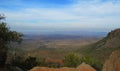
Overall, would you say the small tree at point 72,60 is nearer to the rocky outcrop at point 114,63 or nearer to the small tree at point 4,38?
the small tree at point 4,38

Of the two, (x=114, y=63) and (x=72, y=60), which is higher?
(x=114, y=63)

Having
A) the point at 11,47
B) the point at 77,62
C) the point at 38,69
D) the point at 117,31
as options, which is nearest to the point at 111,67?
the point at 38,69

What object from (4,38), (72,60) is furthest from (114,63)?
(72,60)

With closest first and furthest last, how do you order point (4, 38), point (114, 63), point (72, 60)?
point (114, 63), point (4, 38), point (72, 60)

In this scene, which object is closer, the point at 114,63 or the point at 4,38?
the point at 114,63

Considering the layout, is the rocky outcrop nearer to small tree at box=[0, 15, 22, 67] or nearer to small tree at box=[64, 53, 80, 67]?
small tree at box=[0, 15, 22, 67]

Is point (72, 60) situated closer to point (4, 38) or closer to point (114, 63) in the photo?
point (4, 38)

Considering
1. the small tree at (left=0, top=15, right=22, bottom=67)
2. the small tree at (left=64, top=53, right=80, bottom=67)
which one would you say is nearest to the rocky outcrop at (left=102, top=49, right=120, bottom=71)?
the small tree at (left=0, top=15, right=22, bottom=67)

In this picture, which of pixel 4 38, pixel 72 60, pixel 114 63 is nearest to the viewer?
pixel 114 63

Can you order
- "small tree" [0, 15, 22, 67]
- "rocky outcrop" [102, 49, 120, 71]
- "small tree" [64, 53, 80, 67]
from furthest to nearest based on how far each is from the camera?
"small tree" [64, 53, 80, 67] → "small tree" [0, 15, 22, 67] → "rocky outcrop" [102, 49, 120, 71]

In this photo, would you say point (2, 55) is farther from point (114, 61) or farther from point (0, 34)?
point (114, 61)

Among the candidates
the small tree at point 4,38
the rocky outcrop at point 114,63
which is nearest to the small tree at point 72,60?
the small tree at point 4,38
